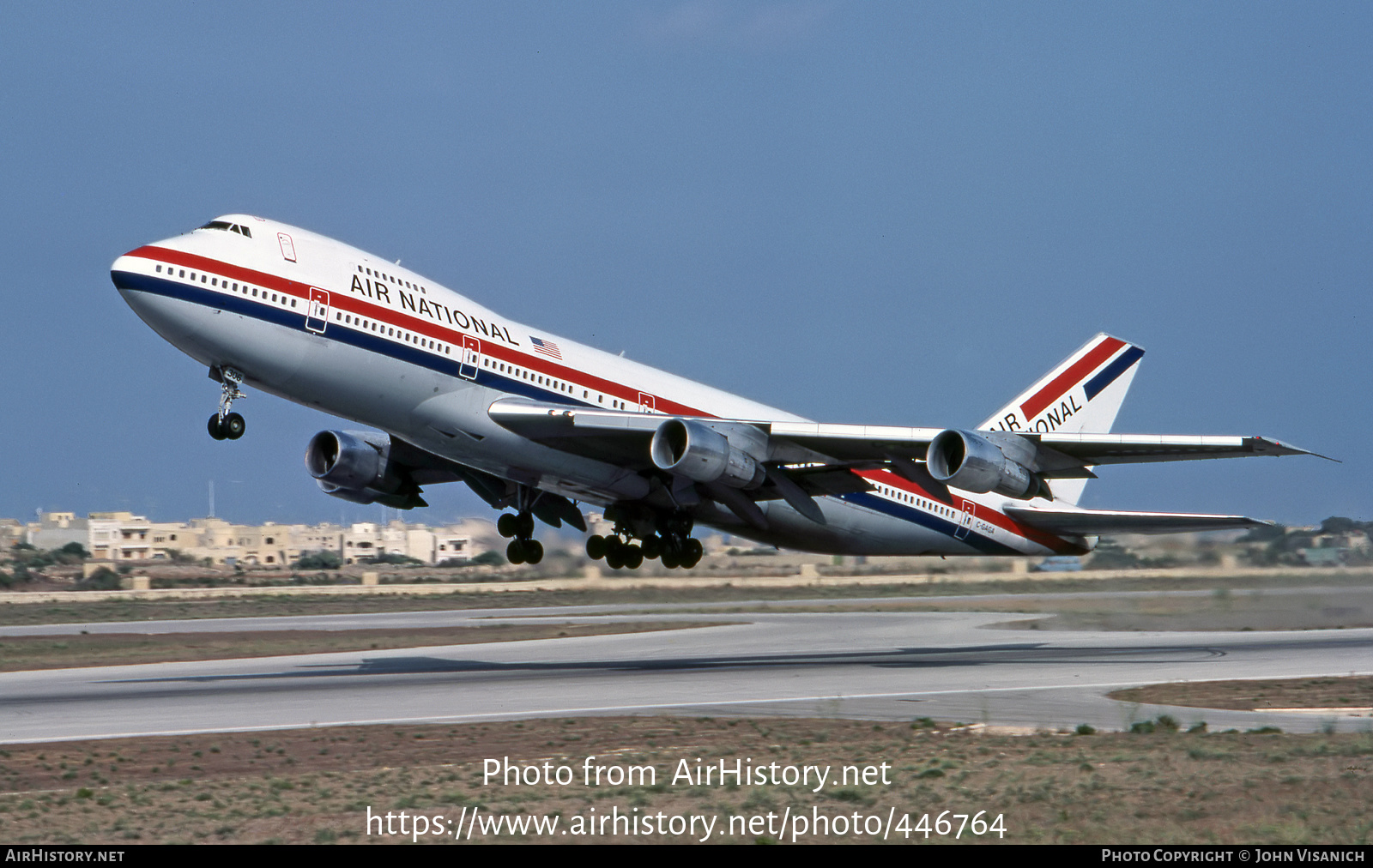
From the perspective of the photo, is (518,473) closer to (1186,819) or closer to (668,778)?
(668,778)

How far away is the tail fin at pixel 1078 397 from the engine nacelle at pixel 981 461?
35.8 ft

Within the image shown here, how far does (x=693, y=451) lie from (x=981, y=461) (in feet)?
20.3

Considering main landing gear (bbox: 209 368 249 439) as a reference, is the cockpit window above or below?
above

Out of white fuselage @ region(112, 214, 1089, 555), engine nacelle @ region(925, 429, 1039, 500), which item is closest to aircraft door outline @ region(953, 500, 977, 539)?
white fuselage @ region(112, 214, 1089, 555)

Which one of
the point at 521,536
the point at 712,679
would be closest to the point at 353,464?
the point at 521,536

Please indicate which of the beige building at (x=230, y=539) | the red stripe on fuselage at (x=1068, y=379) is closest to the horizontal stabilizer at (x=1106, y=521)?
the red stripe on fuselage at (x=1068, y=379)

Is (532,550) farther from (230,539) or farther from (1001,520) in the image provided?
(230,539)

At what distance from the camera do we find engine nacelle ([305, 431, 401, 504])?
32.8 metres

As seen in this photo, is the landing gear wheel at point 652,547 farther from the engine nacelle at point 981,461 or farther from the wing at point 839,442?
the engine nacelle at point 981,461

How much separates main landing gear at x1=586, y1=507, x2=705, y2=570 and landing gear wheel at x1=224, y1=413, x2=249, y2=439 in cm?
1064

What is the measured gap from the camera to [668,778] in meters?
18.0

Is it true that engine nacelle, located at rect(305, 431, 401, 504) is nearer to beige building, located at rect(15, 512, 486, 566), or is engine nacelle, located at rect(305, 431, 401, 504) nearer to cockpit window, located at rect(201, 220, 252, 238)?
cockpit window, located at rect(201, 220, 252, 238)
